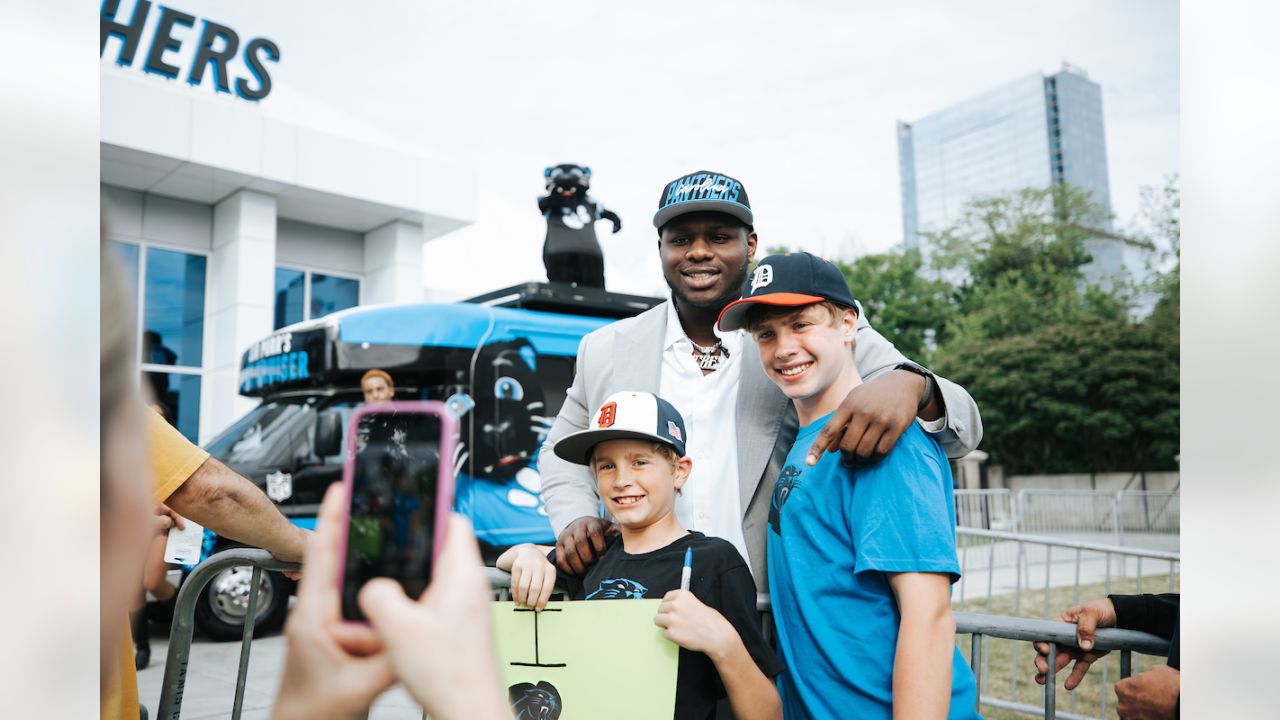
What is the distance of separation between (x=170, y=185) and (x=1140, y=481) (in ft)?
70.7

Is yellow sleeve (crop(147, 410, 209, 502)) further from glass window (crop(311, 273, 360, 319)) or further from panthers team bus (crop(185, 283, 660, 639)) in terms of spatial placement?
glass window (crop(311, 273, 360, 319))

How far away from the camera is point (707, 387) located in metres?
2.08

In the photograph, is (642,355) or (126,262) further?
(642,355)

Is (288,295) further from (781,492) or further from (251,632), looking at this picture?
(781,492)

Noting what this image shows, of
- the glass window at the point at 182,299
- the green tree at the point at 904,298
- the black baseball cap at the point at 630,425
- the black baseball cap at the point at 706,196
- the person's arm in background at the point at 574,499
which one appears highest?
the green tree at the point at 904,298

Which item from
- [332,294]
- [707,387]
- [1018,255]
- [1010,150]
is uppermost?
[1010,150]

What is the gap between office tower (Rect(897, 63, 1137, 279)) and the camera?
34.1 m

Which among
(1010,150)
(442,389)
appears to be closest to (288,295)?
(442,389)

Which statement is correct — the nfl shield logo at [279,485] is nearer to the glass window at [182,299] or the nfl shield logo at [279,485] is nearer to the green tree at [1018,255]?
the glass window at [182,299]

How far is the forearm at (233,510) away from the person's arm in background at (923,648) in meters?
0.93

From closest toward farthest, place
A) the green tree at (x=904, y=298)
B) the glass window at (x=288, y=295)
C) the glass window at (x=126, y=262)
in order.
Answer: the glass window at (x=126, y=262), the glass window at (x=288, y=295), the green tree at (x=904, y=298)

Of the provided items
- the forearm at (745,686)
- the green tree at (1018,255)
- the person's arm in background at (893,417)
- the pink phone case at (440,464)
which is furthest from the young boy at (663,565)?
the green tree at (1018,255)

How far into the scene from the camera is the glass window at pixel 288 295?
45.3 feet

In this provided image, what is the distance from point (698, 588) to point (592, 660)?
0.34m
